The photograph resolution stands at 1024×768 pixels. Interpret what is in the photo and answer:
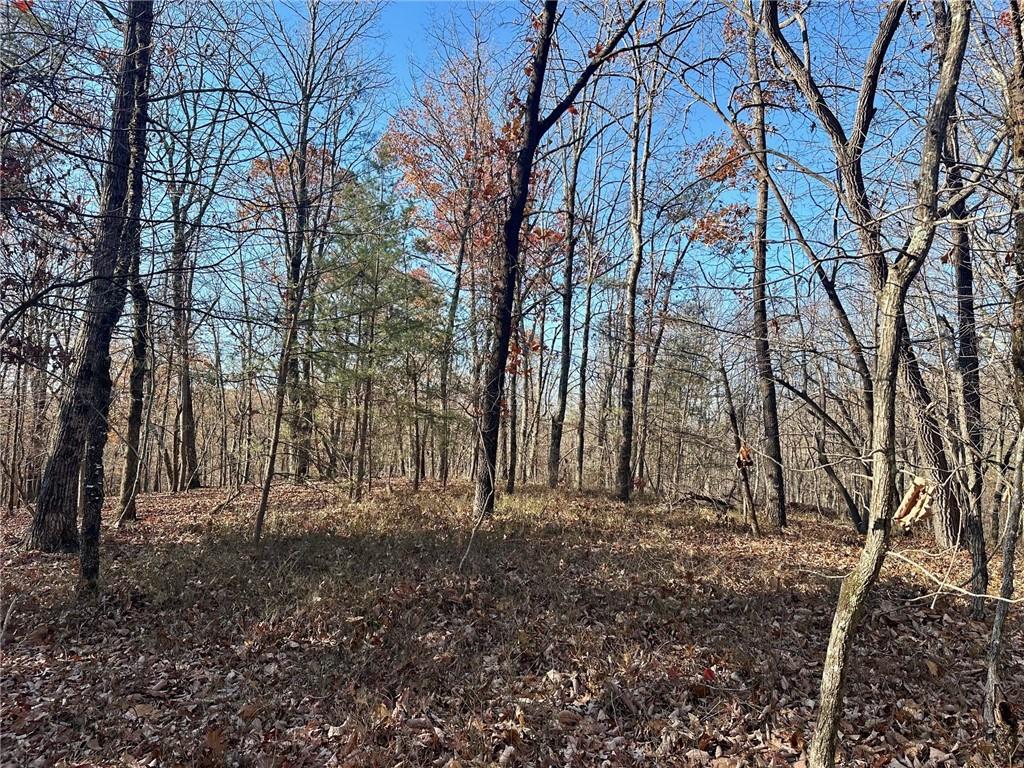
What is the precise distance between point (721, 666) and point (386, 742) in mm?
3025

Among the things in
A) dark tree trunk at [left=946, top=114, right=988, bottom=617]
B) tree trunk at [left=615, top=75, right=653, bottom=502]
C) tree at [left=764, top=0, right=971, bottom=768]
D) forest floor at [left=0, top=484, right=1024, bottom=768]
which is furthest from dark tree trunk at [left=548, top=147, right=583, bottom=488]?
tree at [left=764, top=0, right=971, bottom=768]

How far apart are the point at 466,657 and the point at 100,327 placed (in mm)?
4302

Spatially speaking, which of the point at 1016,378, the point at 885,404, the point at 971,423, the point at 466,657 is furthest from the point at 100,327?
the point at 971,423

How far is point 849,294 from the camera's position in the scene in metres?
6.99

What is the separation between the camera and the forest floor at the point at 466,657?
3986 millimetres

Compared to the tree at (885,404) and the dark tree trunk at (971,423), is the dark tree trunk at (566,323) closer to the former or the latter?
the dark tree trunk at (971,423)

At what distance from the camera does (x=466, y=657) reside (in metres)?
5.07

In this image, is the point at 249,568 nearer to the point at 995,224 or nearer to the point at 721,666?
the point at 721,666

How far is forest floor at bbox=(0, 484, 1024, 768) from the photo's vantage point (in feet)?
13.1

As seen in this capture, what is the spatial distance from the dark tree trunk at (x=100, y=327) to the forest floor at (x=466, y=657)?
62cm

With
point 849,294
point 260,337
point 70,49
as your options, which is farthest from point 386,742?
point 849,294

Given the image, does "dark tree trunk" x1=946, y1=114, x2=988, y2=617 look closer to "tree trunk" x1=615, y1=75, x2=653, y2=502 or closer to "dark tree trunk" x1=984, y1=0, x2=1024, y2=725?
"dark tree trunk" x1=984, y1=0, x2=1024, y2=725

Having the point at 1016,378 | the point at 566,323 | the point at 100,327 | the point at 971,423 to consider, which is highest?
the point at 566,323

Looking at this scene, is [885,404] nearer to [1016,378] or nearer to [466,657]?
[1016,378]
